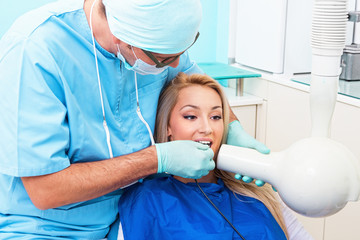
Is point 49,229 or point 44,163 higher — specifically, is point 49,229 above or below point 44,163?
below

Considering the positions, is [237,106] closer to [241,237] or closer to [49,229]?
[241,237]

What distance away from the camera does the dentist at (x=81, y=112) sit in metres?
1.21

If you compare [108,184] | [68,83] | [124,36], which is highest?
[124,36]

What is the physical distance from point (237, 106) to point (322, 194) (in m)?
1.37

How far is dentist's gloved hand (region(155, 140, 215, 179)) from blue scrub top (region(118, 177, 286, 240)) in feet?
0.48

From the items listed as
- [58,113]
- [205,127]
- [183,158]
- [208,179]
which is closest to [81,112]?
[58,113]

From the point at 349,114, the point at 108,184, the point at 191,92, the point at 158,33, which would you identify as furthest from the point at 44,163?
the point at 349,114

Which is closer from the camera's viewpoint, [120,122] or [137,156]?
[137,156]

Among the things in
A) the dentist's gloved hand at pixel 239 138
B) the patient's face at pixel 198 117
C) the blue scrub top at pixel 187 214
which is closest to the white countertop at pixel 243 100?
the dentist's gloved hand at pixel 239 138

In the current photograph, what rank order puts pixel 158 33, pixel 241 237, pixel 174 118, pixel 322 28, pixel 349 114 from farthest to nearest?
1. pixel 349 114
2. pixel 174 118
3. pixel 241 237
4. pixel 158 33
5. pixel 322 28

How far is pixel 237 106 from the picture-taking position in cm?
242

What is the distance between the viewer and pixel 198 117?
1.62 metres

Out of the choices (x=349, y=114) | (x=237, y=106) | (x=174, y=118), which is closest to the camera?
(x=174, y=118)

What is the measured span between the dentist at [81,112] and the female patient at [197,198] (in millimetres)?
114
